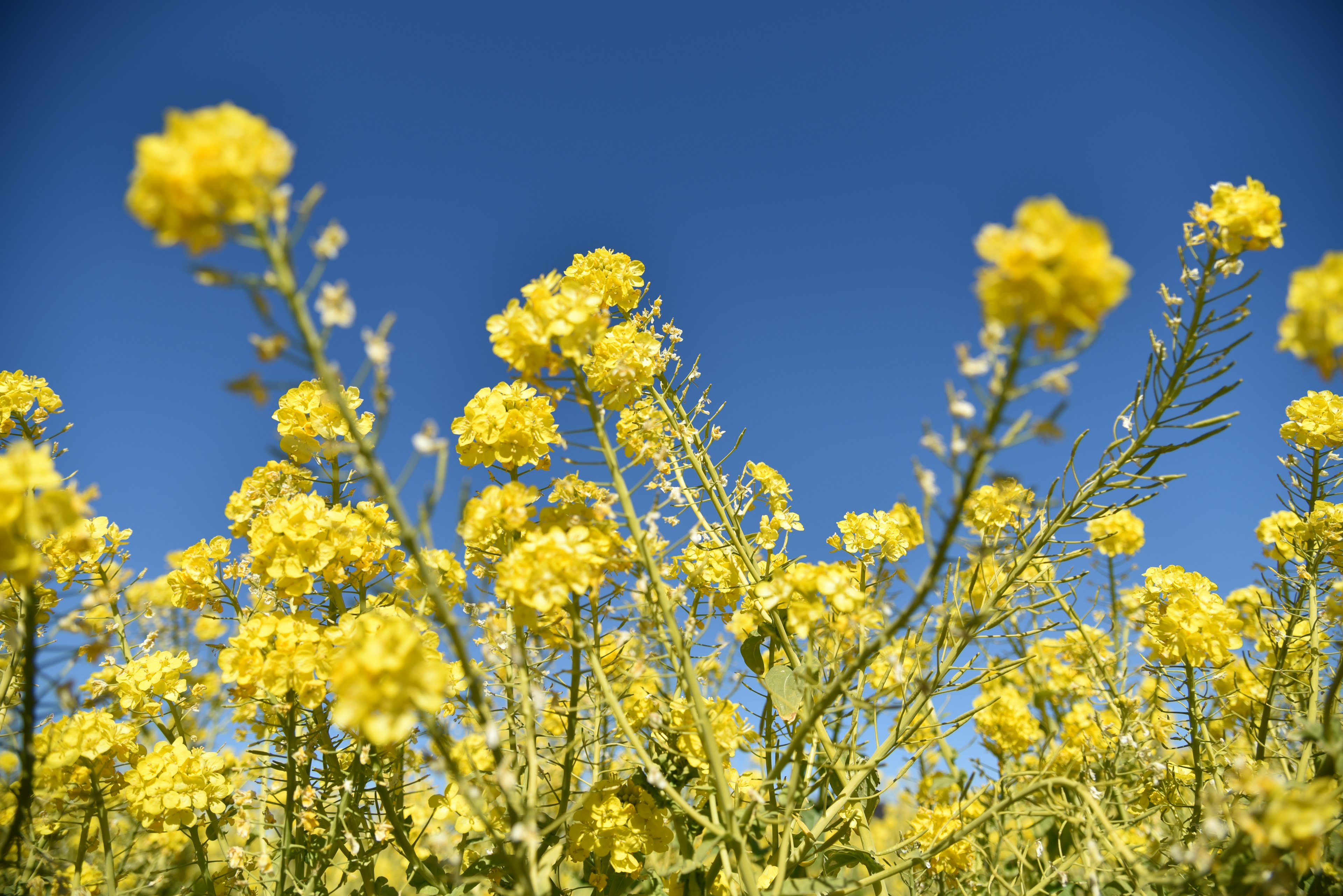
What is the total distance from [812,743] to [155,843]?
2995 millimetres

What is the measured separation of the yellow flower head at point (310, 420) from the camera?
2.52 meters

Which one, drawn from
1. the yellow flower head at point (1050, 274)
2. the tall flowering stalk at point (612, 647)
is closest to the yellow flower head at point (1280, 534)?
the tall flowering stalk at point (612, 647)

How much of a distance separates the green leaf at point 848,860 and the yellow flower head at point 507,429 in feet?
4.63

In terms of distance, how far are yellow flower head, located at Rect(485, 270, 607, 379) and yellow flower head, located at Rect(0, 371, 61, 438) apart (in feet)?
8.55

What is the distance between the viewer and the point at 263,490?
2551 millimetres

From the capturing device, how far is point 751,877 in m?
1.44

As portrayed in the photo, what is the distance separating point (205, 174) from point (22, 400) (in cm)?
274

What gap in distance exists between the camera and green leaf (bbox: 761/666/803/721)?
1.91m

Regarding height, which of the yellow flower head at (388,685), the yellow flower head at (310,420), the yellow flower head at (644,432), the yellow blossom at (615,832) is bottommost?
the yellow blossom at (615,832)

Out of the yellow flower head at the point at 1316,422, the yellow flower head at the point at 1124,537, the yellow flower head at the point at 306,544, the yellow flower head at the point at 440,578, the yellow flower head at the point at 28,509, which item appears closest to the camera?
the yellow flower head at the point at 28,509

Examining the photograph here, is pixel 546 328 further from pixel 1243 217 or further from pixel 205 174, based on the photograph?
pixel 1243 217

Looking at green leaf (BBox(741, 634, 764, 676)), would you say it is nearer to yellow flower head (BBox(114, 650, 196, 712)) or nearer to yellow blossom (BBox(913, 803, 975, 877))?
yellow blossom (BBox(913, 803, 975, 877))

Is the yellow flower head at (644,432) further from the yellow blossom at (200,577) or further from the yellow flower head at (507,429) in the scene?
the yellow blossom at (200,577)

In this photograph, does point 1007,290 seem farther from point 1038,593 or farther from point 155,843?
point 155,843
